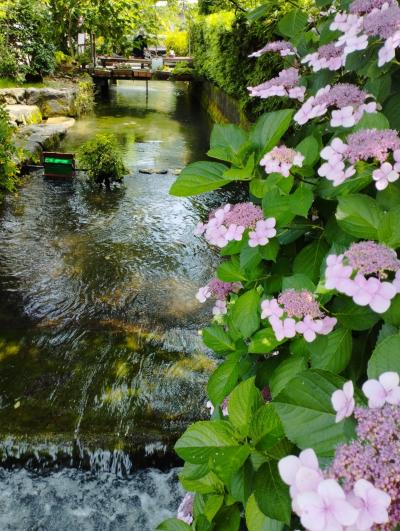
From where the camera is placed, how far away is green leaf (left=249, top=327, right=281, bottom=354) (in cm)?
99

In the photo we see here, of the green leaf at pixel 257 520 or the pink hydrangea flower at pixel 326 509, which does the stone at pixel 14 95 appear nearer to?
the green leaf at pixel 257 520

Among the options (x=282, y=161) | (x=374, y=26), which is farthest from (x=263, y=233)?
(x=374, y=26)

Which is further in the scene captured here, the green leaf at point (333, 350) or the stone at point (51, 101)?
the stone at point (51, 101)

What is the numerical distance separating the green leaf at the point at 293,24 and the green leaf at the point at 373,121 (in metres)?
0.70

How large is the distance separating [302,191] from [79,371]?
319 centimetres

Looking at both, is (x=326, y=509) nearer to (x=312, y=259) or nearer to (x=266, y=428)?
(x=266, y=428)

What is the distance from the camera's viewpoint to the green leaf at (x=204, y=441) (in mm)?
854

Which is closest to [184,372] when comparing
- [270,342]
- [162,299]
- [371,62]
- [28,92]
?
[162,299]

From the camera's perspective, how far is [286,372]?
95cm

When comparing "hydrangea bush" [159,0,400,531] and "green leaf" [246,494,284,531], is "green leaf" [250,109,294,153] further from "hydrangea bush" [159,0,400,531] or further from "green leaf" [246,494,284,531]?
"green leaf" [246,494,284,531]

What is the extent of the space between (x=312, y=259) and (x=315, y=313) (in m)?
0.20

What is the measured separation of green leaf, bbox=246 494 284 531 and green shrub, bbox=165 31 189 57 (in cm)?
3163

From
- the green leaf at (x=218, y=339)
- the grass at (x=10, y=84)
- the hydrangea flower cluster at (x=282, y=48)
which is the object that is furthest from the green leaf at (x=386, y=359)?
the grass at (x=10, y=84)

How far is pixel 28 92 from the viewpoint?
40.5ft
